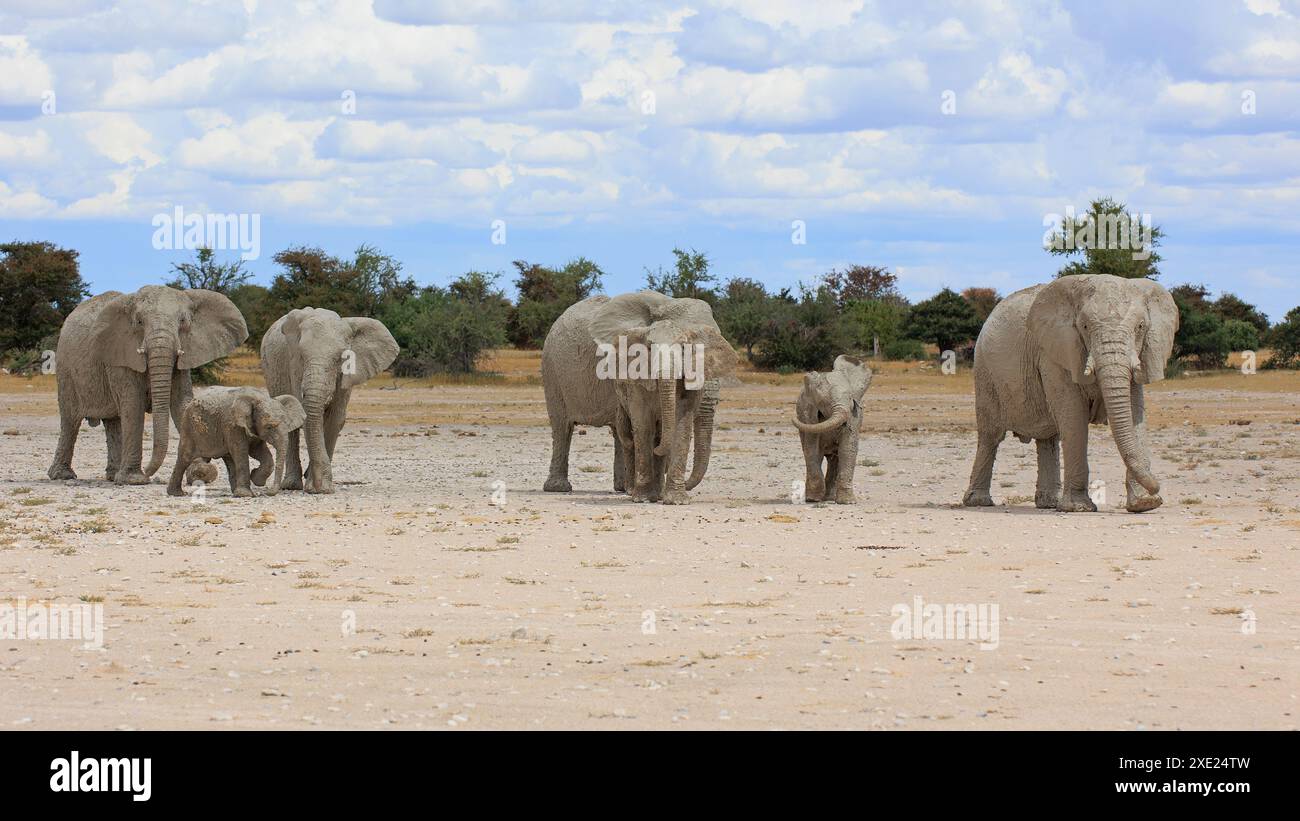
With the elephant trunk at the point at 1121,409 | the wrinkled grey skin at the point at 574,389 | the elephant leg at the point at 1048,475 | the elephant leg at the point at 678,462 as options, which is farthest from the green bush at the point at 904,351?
the elephant trunk at the point at 1121,409

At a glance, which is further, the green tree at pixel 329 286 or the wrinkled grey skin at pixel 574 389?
the green tree at pixel 329 286

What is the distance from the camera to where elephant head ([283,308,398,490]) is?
19.9m

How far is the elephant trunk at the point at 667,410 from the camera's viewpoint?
60.0 ft

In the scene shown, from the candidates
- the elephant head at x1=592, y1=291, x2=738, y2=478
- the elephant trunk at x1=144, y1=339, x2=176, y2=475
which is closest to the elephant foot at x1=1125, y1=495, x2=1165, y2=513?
the elephant head at x1=592, y1=291, x2=738, y2=478

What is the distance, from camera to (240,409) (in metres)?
19.1

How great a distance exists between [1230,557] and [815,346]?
44.4m

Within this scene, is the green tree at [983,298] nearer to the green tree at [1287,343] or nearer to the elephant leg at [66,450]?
the green tree at [1287,343]

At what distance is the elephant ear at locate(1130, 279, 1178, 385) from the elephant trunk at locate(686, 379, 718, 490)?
171 inches

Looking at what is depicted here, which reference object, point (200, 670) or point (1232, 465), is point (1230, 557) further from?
point (1232, 465)

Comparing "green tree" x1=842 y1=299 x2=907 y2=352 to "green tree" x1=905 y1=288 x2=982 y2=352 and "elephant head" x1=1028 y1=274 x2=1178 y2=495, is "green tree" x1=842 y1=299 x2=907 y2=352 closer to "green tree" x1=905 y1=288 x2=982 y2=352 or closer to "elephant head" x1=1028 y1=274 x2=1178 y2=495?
"green tree" x1=905 y1=288 x2=982 y2=352

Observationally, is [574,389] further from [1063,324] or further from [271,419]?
[1063,324]

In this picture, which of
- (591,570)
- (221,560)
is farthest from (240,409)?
(591,570)

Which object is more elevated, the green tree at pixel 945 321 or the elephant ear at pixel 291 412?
the green tree at pixel 945 321

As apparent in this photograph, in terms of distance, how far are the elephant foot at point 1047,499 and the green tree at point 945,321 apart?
4882 centimetres
